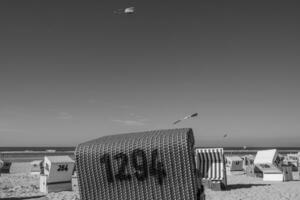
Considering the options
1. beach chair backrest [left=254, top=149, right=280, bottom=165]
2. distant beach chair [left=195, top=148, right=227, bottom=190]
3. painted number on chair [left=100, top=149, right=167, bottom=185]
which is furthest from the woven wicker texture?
beach chair backrest [left=254, top=149, right=280, bottom=165]

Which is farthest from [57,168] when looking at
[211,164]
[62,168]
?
[211,164]

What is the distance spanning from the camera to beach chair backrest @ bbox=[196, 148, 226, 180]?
63.2ft

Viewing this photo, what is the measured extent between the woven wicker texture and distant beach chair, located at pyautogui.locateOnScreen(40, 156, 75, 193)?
34.2 feet

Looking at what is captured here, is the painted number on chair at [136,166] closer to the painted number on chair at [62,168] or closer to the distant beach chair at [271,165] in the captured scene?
the painted number on chair at [62,168]

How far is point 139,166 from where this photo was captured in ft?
23.3

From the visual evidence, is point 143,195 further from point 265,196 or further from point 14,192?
point 14,192

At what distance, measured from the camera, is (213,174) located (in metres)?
19.4

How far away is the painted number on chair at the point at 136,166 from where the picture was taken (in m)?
6.92

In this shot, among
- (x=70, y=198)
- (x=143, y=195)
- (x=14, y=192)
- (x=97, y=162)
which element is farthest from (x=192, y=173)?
(x=14, y=192)

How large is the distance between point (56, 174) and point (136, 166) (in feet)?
39.5

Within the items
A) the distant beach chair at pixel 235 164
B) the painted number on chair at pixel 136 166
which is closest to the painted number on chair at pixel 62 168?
the painted number on chair at pixel 136 166

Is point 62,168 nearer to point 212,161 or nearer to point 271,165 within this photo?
point 212,161

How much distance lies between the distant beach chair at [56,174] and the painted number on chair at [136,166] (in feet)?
35.8

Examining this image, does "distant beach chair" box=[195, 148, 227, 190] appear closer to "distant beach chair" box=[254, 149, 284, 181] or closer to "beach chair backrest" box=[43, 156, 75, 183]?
"distant beach chair" box=[254, 149, 284, 181]
